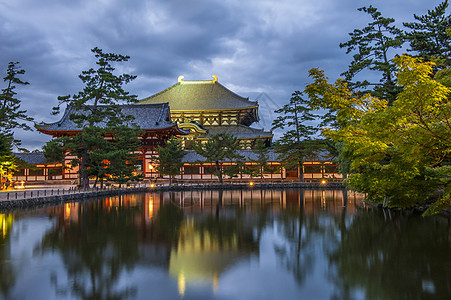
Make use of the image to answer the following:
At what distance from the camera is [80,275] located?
9.37m

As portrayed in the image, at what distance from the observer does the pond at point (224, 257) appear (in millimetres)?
8398

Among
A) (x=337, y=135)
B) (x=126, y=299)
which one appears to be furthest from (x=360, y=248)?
(x=126, y=299)

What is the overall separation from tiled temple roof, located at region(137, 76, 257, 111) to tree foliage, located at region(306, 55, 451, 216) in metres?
46.0

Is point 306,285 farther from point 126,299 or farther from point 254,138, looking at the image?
point 254,138

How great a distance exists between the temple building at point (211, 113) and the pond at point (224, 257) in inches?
1440

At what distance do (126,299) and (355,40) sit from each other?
90.2ft

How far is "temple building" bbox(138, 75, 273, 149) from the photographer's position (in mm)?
56344

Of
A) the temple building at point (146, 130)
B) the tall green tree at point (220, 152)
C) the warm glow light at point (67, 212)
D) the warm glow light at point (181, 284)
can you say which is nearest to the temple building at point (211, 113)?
the temple building at point (146, 130)

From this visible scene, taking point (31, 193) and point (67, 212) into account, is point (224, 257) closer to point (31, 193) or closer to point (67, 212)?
point (67, 212)

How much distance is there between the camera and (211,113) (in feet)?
201

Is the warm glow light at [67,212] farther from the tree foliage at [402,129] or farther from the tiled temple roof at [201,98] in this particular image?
the tiled temple roof at [201,98]

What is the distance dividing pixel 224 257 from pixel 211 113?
167 ft

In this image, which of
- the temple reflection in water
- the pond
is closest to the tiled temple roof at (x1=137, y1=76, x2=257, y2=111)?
the temple reflection in water

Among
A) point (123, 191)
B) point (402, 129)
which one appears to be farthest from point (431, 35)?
point (123, 191)
